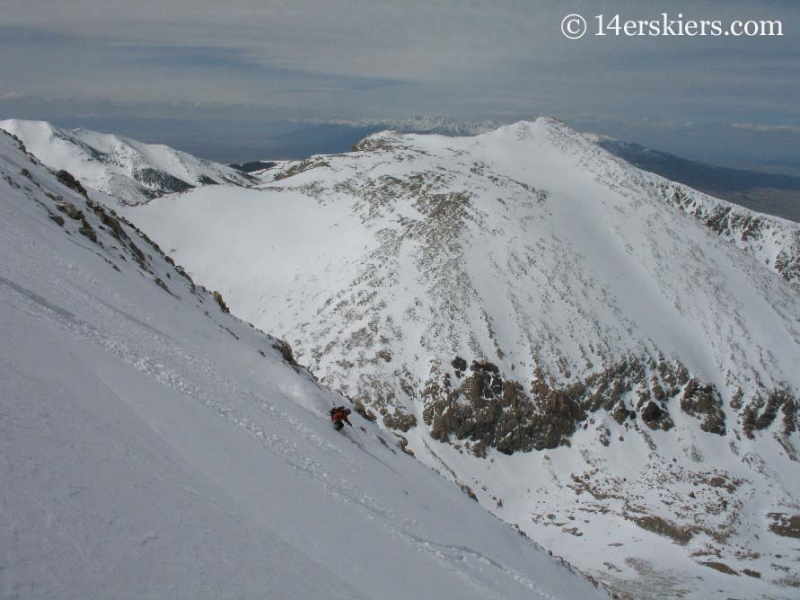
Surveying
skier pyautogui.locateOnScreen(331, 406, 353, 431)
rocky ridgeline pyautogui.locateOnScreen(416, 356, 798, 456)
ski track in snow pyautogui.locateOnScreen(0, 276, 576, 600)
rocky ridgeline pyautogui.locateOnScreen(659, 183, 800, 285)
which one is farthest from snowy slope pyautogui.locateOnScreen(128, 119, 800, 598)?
rocky ridgeline pyautogui.locateOnScreen(659, 183, 800, 285)

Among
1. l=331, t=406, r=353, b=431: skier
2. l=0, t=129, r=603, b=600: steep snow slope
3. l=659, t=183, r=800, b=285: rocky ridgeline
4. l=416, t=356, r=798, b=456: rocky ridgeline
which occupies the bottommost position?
l=416, t=356, r=798, b=456: rocky ridgeline

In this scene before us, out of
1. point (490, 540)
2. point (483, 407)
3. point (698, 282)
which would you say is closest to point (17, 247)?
point (490, 540)

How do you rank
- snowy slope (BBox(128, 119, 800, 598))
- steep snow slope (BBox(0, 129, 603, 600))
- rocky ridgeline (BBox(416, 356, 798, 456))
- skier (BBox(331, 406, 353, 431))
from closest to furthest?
steep snow slope (BBox(0, 129, 603, 600)) < skier (BBox(331, 406, 353, 431)) < snowy slope (BBox(128, 119, 800, 598)) < rocky ridgeline (BBox(416, 356, 798, 456))

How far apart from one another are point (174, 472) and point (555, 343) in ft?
224

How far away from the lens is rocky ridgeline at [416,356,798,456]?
64312 millimetres

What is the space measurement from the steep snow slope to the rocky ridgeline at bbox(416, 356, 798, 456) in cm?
3858

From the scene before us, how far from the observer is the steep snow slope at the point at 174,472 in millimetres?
6051

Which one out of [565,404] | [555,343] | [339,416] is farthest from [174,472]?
[555,343]

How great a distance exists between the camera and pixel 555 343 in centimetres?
7150

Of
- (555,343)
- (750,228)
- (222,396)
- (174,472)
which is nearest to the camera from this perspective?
(174,472)

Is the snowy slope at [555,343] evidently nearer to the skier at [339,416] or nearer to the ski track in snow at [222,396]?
the skier at [339,416]

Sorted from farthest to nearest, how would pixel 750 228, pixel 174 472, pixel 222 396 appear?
pixel 750 228
pixel 222 396
pixel 174 472

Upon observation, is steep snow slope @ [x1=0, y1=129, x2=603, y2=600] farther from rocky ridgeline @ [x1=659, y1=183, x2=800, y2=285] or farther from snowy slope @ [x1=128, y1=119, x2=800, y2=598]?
rocky ridgeline @ [x1=659, y1=183, x2=800, y2=285]

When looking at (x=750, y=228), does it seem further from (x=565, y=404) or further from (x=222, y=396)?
(x=222, y=396)
